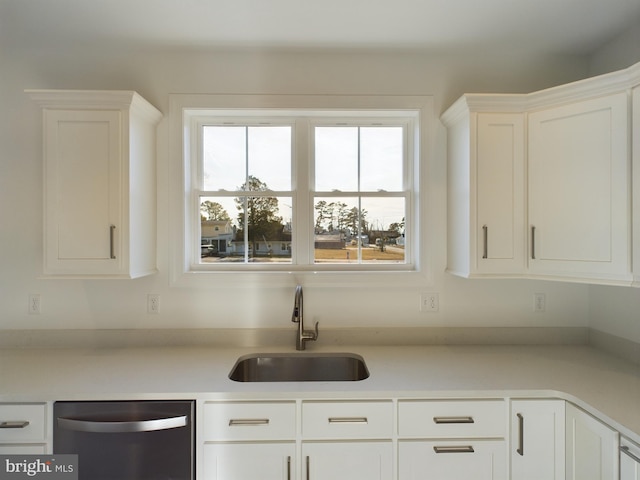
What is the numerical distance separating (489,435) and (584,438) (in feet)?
1.11

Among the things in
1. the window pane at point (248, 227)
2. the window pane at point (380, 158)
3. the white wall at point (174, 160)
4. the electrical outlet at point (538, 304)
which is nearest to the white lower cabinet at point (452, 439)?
the white wall at point (174, 160)

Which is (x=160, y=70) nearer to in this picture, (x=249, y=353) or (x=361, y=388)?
(x=249, y=353)

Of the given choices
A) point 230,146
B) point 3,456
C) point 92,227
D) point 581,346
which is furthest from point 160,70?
point 581,346

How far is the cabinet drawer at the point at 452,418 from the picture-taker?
1.42 meters

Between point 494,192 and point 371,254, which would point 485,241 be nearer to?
point 494,192

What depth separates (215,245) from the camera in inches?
84.4

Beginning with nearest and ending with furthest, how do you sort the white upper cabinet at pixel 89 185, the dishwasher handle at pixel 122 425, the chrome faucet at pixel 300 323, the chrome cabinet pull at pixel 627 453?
the chrome cabinet pull at pixel 627 453
the dishwasher handle at pixel 122 425
the white upper cabinet at pixel 89 185
the chrome faucet at pixel 300 323

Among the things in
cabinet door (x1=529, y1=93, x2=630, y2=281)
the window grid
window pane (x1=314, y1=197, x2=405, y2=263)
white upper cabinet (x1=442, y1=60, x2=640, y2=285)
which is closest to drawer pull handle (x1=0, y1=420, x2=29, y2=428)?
the window grid

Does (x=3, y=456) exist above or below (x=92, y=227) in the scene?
below

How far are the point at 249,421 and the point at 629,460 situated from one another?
1.36 meters

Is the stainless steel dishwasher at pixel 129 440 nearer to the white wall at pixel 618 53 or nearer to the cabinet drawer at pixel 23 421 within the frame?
the cabinet drawer at pixel 23 421

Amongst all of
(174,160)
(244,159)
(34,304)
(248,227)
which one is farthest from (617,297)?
(34,304)

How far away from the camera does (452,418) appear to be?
4.68 feet

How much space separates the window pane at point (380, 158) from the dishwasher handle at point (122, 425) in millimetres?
1580
